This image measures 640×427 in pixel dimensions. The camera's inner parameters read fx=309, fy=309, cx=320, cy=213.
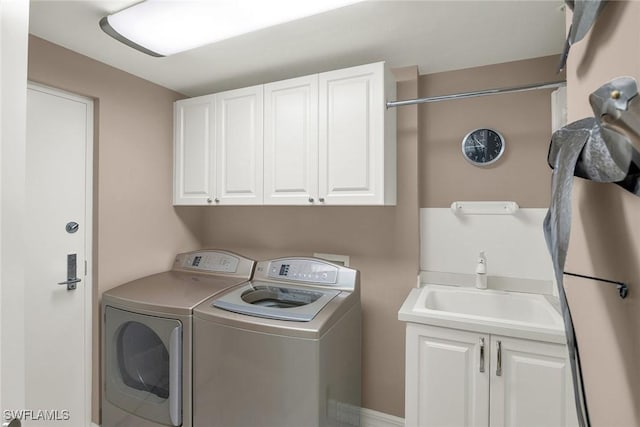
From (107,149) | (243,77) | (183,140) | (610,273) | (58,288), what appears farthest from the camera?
(183,140)

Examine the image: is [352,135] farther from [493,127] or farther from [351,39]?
[493,127]

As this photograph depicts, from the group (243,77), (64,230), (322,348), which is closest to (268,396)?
(322,348)

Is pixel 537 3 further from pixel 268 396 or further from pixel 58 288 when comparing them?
pixel 58 288

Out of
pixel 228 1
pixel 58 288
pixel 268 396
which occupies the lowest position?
pixel 268 396

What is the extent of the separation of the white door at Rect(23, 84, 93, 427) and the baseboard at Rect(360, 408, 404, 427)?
5.78 feet

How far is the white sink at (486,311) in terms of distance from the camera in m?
1.35

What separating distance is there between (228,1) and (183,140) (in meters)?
1.31

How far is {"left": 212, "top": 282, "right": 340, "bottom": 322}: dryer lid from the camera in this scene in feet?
5.04

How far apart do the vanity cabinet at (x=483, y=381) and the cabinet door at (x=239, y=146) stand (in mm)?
1325

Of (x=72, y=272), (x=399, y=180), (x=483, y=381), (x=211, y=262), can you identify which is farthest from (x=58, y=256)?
(x=483, y=381)

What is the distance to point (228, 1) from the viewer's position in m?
1.25

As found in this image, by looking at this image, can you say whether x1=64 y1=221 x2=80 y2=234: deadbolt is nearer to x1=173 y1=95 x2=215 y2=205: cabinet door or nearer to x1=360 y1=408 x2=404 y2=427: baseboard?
x1=173 y1=95 x2=215 y2=205: cabinet door

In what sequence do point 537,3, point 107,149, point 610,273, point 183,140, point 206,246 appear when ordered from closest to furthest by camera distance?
point 610,273
point 537,3
point 107,149
point 183,140
point 206,246

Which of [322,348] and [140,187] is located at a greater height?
[140,187]
